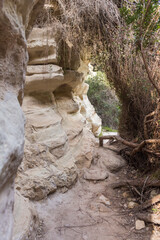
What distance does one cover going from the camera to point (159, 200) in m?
2.85

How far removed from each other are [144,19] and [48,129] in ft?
8.95

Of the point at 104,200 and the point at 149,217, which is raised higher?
the point at 149,217

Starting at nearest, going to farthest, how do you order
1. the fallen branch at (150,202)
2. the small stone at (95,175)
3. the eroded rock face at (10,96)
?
the eroded rock face at (10,96) < the fallen branch at (150,202) < the small stone at (95,175)

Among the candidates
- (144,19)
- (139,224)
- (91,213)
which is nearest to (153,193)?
(139,224)

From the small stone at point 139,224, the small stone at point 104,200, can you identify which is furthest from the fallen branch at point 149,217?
the small stone at point 104,200

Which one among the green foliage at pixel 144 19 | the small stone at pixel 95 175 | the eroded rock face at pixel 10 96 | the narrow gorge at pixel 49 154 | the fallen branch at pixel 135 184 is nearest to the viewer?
the eroded rock face at pixel 10 96

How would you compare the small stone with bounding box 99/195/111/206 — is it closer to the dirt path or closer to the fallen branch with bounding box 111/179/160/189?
the dirt path

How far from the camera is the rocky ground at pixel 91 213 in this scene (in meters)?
2.45

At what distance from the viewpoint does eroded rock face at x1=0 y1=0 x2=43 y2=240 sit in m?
1.05

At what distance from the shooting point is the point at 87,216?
2.84m

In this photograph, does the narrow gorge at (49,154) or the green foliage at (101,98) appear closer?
the narrow gorge at (49,154)

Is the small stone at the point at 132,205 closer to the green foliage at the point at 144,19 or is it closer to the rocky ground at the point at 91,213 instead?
the rocky ground at the point at 91,213

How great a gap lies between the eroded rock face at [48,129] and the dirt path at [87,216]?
0.75 ft

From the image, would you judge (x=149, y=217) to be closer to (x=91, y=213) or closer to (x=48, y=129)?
(x=91, y=213)
